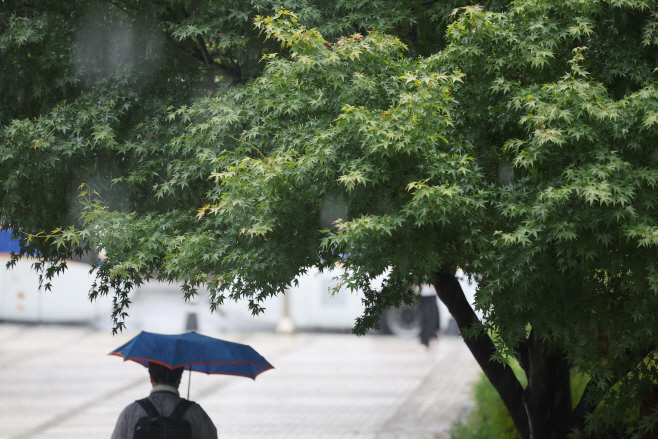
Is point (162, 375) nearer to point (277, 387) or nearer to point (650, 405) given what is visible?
point (650, 405)

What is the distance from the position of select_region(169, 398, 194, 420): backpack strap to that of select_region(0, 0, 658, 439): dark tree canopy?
2.87ft

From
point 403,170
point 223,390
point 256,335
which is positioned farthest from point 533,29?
point 256,335

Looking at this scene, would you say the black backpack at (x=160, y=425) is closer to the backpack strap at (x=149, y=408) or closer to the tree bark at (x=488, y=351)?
the backpack strap at (x=149, y=408)

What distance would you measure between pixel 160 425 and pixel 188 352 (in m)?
0.59

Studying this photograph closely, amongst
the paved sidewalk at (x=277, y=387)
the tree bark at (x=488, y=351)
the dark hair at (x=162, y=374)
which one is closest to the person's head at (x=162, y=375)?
the dark hair at (x=162, y=374)

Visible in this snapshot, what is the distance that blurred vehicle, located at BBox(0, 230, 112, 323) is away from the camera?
58.7 feet

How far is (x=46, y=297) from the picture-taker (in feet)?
61.5

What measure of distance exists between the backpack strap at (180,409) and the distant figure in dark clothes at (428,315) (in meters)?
12.5

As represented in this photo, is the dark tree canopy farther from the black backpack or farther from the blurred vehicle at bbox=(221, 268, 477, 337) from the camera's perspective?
the blurred vehicle at bbox=(221, 268, 477, 337)

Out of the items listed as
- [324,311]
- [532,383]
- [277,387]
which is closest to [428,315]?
[324,311]

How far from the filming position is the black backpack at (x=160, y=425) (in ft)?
12.5

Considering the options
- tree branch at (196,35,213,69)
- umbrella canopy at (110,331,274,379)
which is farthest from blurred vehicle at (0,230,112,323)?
umbrella canopy at (110,331,274,379)

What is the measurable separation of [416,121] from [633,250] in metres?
1.54

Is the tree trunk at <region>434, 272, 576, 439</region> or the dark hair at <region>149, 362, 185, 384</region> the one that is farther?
the tree trunk at <region>434, 272, 576, 439</region>
